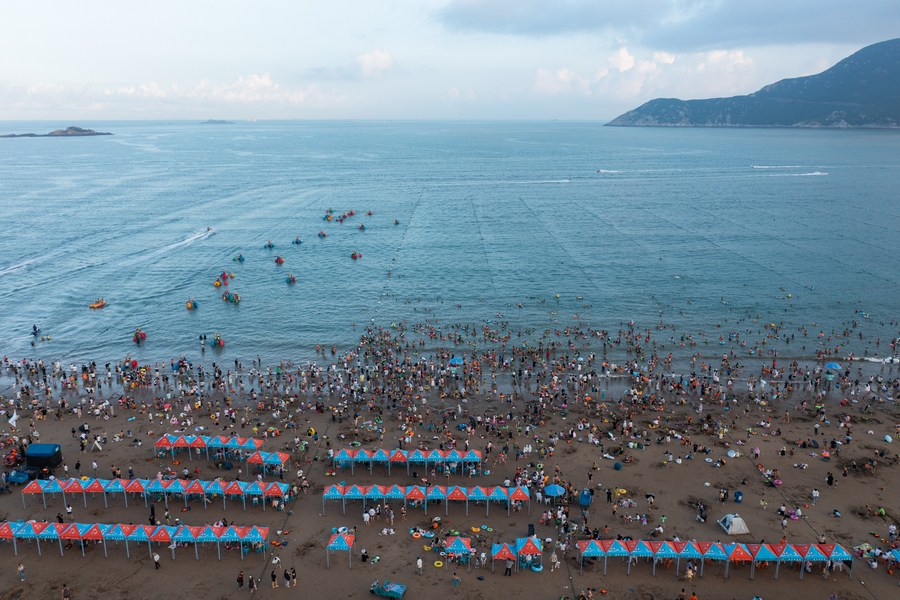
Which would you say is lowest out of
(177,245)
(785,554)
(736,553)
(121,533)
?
(736,553)

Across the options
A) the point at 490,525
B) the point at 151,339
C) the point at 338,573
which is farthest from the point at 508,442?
the point at 151,339

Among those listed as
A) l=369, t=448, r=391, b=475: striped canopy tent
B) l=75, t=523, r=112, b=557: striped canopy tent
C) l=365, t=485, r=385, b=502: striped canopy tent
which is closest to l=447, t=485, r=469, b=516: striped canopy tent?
l=365, t=485, r=385, b=502: striped canopy tent

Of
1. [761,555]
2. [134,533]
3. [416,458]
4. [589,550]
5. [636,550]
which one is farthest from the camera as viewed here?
[416,458]

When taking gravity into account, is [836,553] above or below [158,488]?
below

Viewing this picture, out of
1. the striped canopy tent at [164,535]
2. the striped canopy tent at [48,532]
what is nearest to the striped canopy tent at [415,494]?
the striped canopy tent at [164,535]

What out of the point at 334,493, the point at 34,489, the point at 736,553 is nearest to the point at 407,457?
the point at 334,493

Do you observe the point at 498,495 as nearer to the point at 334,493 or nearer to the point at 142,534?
the point at 334,493

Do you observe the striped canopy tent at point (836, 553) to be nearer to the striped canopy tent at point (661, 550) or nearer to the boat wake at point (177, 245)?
the striped canopy tent at point (661, 550)
